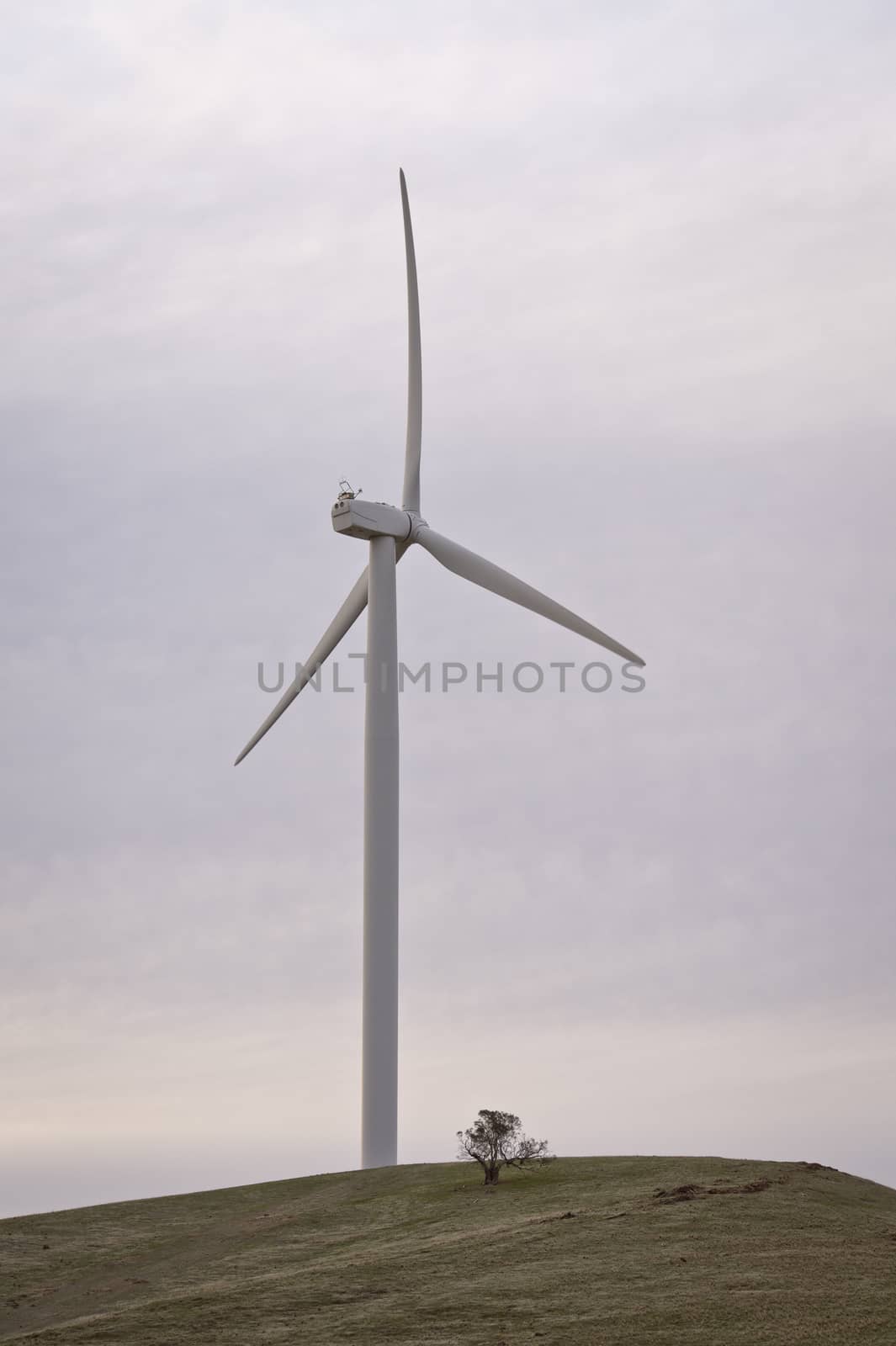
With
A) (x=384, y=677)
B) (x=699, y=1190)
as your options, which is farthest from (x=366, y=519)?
(x=699, y=1190)

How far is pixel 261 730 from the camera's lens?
67062 mm

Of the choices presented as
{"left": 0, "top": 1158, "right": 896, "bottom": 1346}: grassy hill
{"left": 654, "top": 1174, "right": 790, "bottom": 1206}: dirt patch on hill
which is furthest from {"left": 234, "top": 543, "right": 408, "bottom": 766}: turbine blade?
{"left": 654, "top": 1174, "right": 790, "bottom": 1206}: dirt patch on hill

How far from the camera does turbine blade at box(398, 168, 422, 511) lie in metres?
64.5

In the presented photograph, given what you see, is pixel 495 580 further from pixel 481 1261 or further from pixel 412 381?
pixel 481 1261

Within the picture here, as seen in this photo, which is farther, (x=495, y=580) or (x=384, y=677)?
(x=495, y=580)

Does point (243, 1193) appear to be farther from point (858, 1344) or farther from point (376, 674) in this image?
point (858, 1344)

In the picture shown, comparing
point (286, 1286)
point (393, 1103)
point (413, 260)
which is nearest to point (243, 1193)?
point (393, 1103)

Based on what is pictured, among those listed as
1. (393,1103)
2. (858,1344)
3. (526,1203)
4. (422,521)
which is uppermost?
(422,521)

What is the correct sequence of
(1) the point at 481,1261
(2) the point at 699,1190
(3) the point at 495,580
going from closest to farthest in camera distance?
(1) the point at 481,1261, (2) the point at 699,1190, (3) the point at 495,580

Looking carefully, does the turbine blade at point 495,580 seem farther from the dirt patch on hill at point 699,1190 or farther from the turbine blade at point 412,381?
the dirt patch on hill at point 699,1190

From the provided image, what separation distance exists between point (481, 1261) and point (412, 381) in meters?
37.6

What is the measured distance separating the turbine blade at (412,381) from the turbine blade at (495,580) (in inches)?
73.0

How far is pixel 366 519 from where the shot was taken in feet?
201

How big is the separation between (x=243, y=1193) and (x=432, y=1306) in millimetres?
20798
